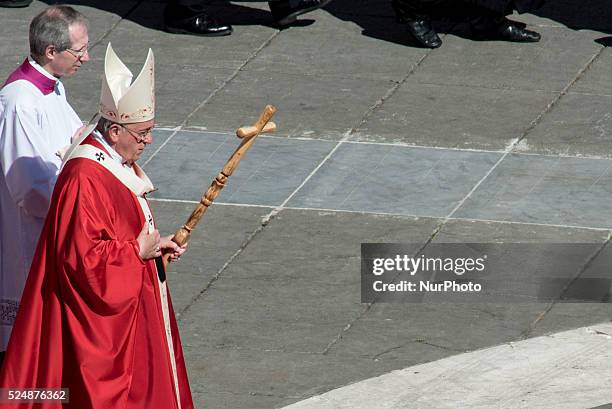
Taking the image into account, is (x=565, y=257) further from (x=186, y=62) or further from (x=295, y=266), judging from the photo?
(x=186, y=62)

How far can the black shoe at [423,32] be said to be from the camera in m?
13.0

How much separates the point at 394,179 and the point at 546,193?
3.25ft

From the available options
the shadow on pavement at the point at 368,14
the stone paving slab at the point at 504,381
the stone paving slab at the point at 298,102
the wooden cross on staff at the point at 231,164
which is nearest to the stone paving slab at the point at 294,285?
the stone paving slab at the point at 504,381

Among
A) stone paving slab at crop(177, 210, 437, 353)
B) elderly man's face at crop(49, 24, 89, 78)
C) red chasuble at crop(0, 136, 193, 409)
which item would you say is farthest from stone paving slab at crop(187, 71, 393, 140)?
red chasuble at crop(0, 136, 193, 409)

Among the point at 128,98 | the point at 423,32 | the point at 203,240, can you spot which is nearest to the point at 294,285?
the point at 203,240

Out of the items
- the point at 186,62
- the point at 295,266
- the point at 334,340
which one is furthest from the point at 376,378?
the point at 186,62

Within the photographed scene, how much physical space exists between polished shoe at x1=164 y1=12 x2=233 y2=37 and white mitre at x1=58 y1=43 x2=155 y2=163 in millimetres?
6696

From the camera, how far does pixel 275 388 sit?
26.4ft

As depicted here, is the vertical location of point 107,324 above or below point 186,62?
above

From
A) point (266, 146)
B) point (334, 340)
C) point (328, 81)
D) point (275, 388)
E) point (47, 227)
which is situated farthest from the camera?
point (328, 81)

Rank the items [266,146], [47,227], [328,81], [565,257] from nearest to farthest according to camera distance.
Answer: [47,227]
[565,257]
[266,146]
[328,81]

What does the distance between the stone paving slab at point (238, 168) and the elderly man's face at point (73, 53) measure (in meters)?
3.33

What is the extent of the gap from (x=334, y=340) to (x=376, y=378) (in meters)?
0.51

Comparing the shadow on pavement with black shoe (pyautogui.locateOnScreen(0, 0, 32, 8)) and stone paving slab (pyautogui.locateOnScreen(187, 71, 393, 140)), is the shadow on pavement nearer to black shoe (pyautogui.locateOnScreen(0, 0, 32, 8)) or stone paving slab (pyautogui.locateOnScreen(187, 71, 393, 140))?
black shoe (pyautogui.locateOnScreen(0, 0, 32, 8))
